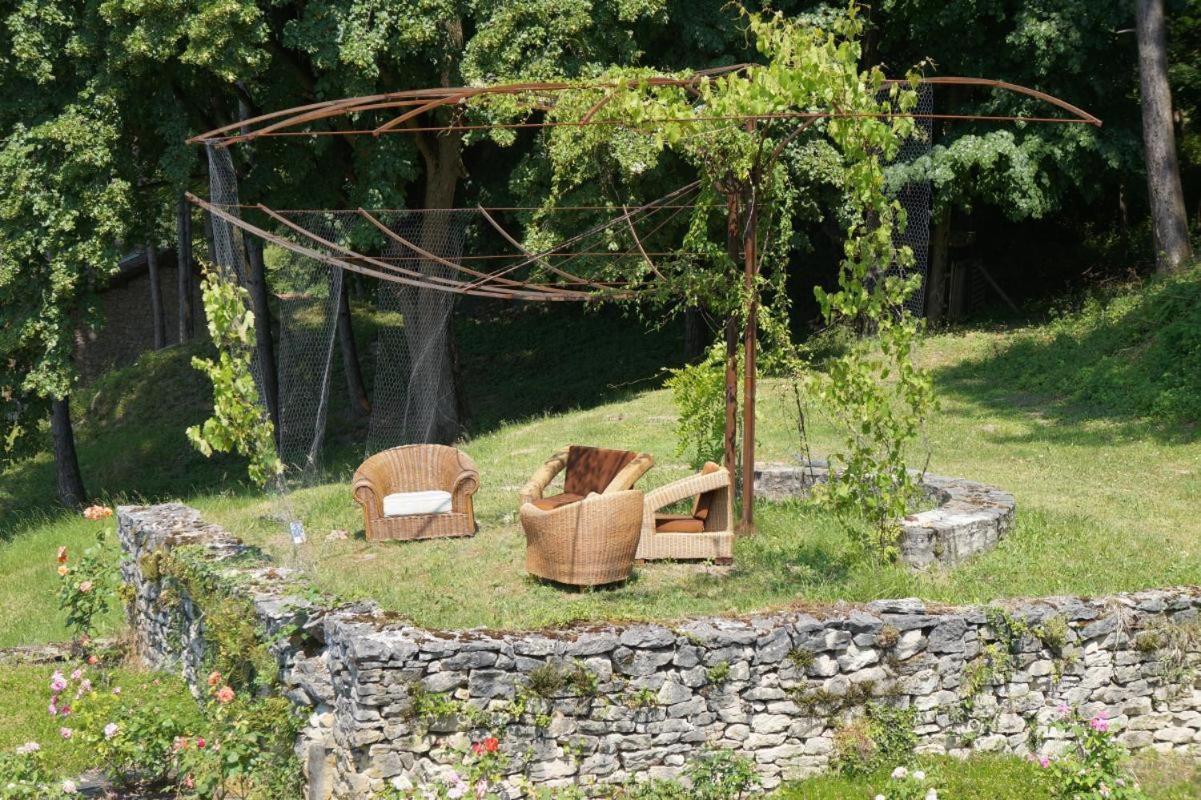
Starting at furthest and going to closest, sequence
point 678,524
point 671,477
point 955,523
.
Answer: point 671,477 < point 678,524 < point 955,523

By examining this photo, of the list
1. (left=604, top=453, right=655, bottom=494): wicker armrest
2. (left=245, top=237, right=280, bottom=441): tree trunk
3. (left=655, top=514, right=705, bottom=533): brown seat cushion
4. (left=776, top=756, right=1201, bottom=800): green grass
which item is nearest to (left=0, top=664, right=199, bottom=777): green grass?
(left=604, top=453, right=655, bottom=494): wicker armrest

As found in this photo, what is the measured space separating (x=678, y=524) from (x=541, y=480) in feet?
3.54

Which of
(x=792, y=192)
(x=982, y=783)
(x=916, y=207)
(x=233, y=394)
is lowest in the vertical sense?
(x=982, y=783)

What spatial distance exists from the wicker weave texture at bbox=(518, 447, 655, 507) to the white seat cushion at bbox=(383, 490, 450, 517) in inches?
29.6

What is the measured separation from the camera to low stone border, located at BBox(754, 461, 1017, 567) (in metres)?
7.68

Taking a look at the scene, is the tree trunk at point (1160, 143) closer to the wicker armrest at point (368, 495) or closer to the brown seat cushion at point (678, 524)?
the brown seat cushion at point (678, 524)

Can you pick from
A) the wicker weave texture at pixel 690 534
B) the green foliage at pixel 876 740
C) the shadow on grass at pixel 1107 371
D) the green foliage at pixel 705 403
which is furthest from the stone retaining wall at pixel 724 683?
the shadow on grass at pixel 1107 371

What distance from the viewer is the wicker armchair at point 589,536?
729 centimetres

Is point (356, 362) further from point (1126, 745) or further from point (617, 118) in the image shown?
point (1126, 745)

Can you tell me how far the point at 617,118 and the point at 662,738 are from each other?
380cm

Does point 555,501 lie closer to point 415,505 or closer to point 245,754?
point 415,505

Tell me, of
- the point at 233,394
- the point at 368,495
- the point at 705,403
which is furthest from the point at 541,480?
the point at 233,394

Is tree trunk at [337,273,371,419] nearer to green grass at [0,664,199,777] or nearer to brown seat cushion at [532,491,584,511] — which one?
brown seat cushion at [532,491,584,511]

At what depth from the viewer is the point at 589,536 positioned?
7293 mm
